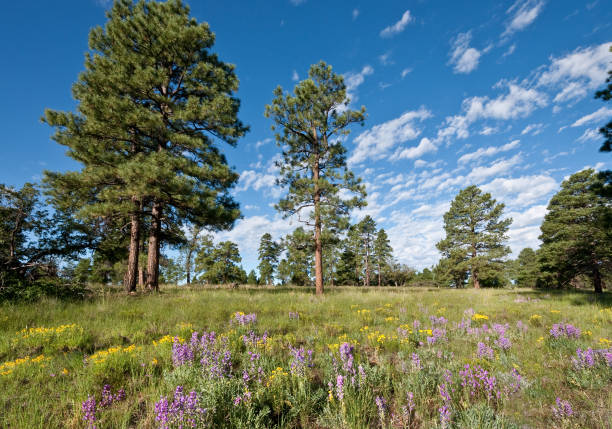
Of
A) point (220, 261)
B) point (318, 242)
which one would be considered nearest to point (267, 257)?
point (220, 261)

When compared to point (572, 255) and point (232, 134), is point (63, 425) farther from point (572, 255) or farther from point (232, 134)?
point (572, 255)

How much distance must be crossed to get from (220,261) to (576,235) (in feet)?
139

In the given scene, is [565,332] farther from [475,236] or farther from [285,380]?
[475,236]

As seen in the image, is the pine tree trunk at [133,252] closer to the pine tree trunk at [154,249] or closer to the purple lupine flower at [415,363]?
the pine tree trunk at [154,249]

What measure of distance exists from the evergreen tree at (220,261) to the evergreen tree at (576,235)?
131 ft

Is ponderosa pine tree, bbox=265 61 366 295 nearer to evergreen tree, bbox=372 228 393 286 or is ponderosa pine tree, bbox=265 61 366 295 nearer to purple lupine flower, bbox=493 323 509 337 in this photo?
purple lupine flower, bbox=493 323 509 337

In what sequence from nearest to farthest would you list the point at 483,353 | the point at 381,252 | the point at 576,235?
the point at 483,353, the point at 576,235, the point at 381,252

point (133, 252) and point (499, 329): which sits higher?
point (133, 252)

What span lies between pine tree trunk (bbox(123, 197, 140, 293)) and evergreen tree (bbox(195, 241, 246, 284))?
29.5 m

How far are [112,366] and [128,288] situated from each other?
27.5 ft

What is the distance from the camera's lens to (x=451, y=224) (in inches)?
1332

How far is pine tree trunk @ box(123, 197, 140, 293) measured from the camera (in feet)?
31.9

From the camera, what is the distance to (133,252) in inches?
408

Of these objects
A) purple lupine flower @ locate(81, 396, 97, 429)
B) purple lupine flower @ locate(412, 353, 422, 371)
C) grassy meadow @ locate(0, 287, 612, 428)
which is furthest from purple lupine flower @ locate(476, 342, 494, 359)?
purple lupine flower @ locate(81, 396, 97, 429)
